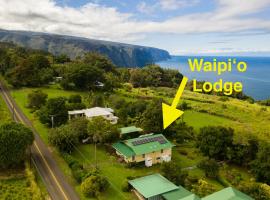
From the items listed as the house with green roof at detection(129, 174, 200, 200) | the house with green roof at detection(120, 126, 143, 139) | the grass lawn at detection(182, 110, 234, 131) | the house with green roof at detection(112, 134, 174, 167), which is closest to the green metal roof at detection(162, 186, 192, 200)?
the house with green roof at detection(129, 174, 200, 200)

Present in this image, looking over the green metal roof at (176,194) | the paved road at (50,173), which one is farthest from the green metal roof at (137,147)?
the green metal roof at (176,194)

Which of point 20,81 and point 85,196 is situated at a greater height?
point 20,81

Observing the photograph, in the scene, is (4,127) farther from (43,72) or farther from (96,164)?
(43,72)

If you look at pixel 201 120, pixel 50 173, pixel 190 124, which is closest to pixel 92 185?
pixel 50 173

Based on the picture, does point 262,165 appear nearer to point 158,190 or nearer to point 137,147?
point 158,190

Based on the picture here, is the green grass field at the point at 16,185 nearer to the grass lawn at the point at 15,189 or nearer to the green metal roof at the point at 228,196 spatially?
the grass lawn at the point at 15,189

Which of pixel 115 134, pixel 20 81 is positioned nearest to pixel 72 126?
pixel 115 134

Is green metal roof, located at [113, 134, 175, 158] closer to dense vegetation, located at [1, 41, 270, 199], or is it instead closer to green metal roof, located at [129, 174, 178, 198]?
dense vegetation, located at [1, 41, 270, 199]
